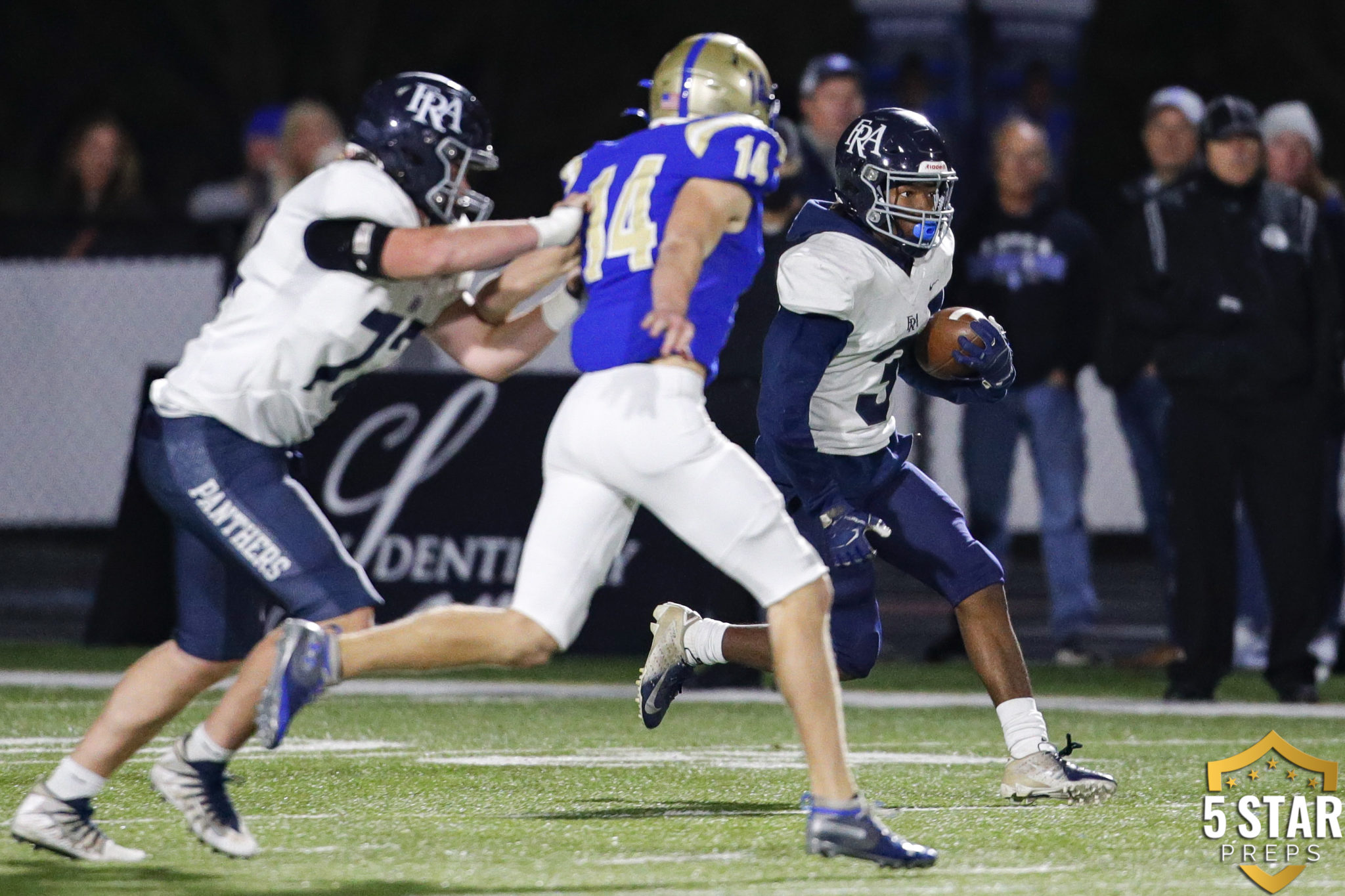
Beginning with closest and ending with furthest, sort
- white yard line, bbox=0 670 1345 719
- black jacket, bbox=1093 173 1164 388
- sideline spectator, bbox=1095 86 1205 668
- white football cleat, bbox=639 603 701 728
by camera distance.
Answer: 1. white football cleat, bbox=639 603 701 728
2. white yard line, bbox=0 670 1345 719
3. black jacket, bbox=1093 173 1164 388
4. sideline spectator, bbox=1095 86 1205 668

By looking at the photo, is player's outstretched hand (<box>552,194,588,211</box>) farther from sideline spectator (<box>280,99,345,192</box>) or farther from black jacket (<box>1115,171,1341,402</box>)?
sideline spectator (<box>280,99,345,192</box>)

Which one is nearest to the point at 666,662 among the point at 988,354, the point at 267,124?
the point at 988,354

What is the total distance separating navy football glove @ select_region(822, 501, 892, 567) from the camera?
5797mm

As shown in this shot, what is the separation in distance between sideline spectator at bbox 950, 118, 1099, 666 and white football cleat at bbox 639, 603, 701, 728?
3731 millimetres

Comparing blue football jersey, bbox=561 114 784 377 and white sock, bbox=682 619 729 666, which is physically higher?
blue football jersey, bbox=561 114 784 377

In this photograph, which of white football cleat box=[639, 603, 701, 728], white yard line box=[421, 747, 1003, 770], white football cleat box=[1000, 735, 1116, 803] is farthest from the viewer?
white yard line box=[421, 747, 1003, 770]

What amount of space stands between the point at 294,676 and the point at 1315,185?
21.6 ft

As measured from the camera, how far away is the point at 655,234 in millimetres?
5238

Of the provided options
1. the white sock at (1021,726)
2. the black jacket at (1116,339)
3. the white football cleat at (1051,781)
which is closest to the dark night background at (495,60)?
the black jacket at (1116,339)

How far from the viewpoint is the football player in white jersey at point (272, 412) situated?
5168mm

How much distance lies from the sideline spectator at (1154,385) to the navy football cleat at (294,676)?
5.30 meters

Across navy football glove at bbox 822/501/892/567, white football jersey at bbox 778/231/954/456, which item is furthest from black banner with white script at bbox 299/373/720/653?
navy football glove at bbox 822/501/892/567

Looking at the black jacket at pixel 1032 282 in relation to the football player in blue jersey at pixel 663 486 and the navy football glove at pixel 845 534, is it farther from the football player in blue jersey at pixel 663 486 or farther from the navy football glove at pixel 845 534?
the football player in blue jersey at pixel 663 486

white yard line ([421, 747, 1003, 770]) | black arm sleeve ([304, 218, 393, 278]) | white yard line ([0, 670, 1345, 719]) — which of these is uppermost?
black arm sleeve ([304, 218, 393, 278])
